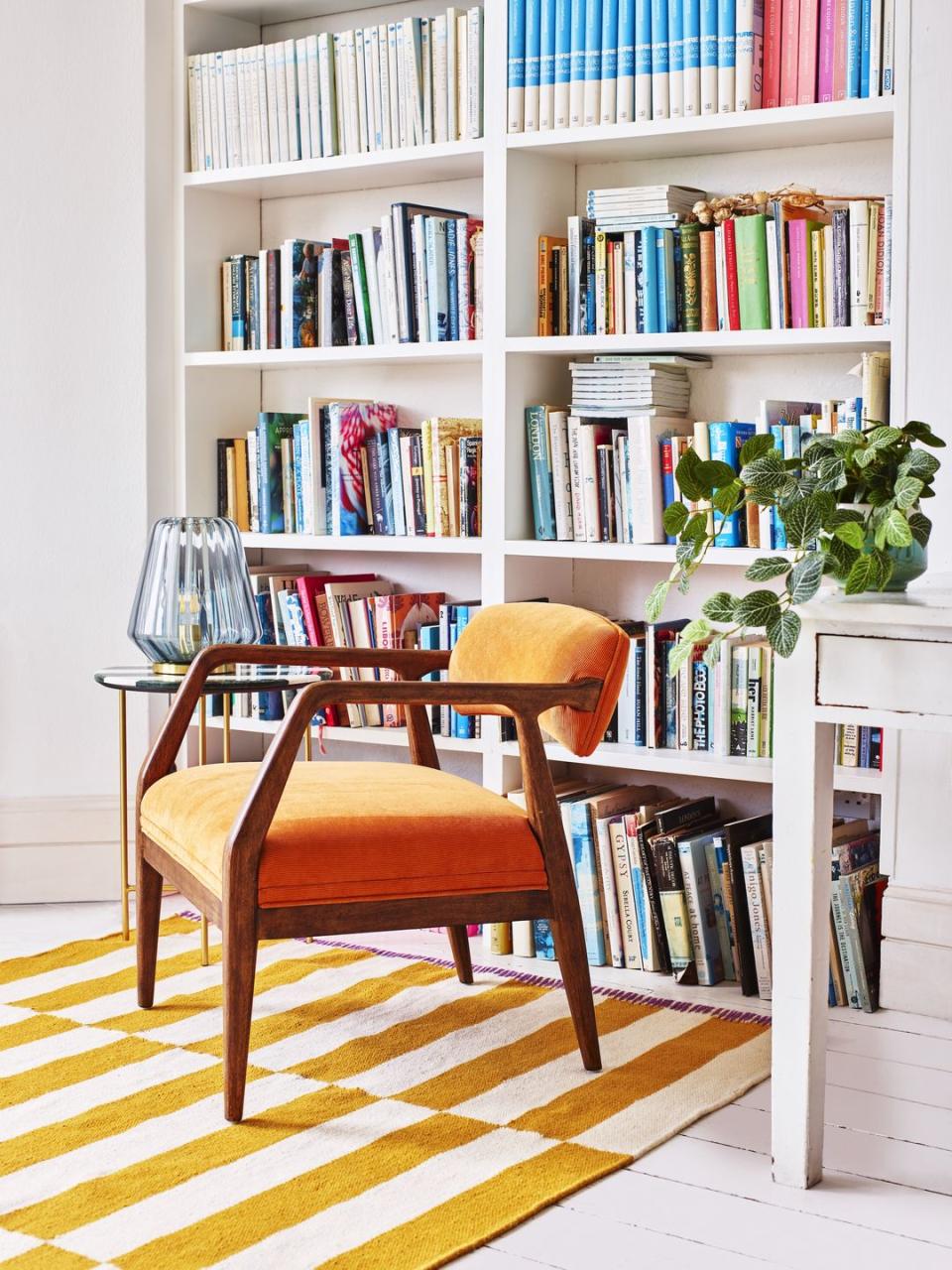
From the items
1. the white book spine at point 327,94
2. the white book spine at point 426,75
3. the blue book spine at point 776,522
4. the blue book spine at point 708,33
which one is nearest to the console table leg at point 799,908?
the blue book spine at point 776,522

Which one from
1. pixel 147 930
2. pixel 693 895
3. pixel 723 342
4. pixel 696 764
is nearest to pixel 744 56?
pixel 723 342

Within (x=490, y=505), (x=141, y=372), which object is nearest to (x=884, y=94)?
(x=490, y=505)

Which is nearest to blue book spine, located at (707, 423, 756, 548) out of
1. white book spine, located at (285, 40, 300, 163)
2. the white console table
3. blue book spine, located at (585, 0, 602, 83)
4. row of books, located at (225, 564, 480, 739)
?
row of books, located at (225, 564, 480, 739)

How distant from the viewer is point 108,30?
357 cm

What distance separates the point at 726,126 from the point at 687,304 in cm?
34

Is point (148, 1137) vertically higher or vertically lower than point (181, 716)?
lower

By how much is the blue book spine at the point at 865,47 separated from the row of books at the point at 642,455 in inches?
19.0

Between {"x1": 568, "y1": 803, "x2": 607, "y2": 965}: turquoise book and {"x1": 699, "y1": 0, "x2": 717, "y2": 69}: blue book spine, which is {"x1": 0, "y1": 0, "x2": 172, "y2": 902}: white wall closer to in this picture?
{"x1": 568, "y1": 803, "x2": 607, "y2": 965}: turquoise book

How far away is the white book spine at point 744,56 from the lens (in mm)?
2936

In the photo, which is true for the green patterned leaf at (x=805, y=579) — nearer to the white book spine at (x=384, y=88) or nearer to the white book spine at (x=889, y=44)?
the white book spine at (x=889, y=44)

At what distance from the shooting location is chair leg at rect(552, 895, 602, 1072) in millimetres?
2441

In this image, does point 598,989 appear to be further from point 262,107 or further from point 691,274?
point 262,107

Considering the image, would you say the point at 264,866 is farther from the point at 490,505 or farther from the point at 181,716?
the point at 490,505

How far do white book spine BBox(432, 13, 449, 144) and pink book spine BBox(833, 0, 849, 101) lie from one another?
849mm
